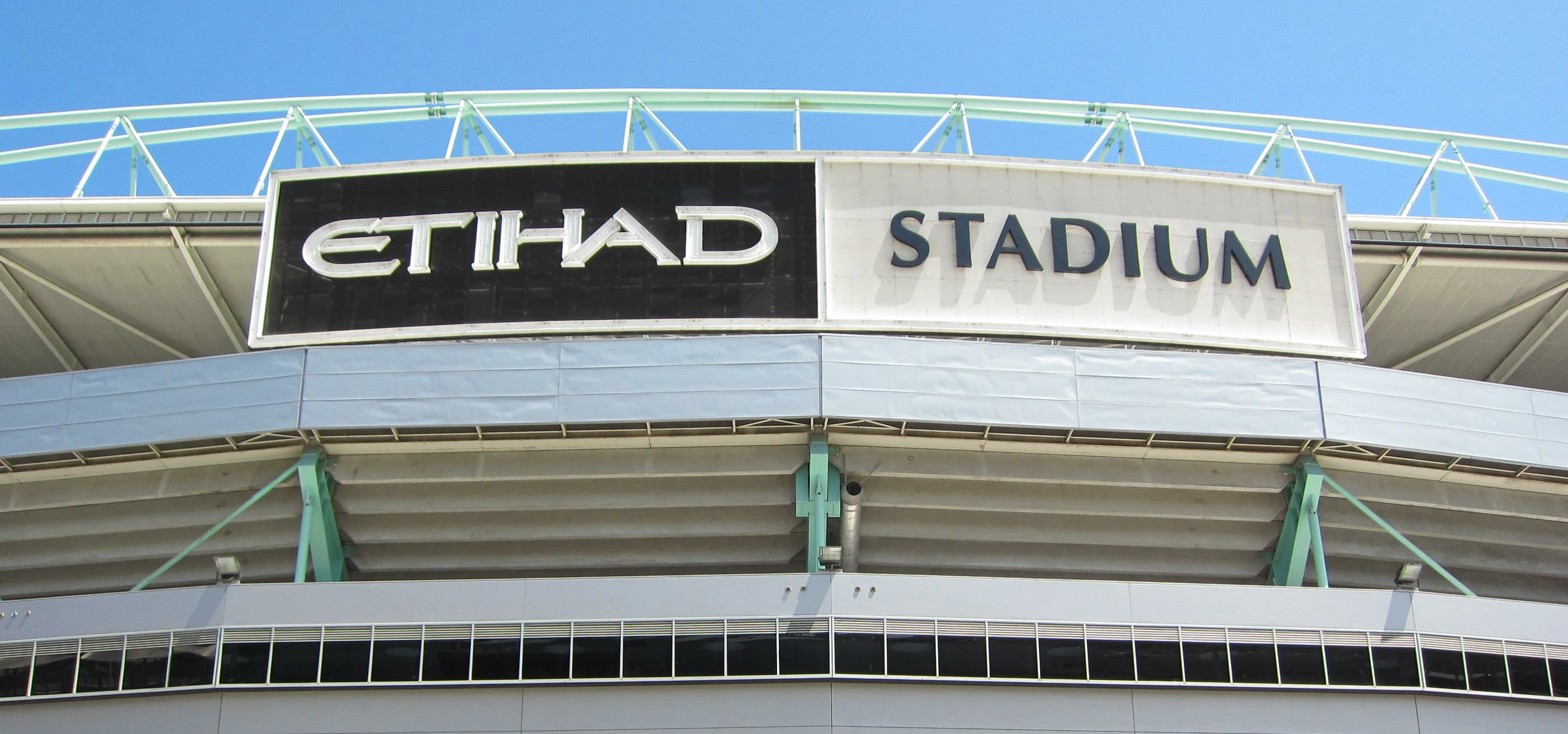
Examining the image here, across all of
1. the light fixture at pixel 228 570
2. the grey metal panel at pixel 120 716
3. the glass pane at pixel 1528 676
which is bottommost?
the grey metal panel at pixel 120 716

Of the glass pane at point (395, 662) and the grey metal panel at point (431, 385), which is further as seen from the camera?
the grey metal panel at point (431, 385)

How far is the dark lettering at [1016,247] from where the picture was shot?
28.7m

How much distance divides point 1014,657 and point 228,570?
548 inches

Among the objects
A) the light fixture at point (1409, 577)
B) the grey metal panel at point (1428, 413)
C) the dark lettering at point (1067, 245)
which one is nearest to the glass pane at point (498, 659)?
the dark lettering at point (1067, 245)

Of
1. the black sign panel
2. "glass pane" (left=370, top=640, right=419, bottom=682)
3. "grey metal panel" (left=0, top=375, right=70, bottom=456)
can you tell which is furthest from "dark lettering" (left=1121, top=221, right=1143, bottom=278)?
"grey metal panel" (left=0, top=375, right=70, bottom=456)

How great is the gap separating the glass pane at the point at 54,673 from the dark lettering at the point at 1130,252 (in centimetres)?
2142

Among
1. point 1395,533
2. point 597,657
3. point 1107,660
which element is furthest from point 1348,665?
point 597,657

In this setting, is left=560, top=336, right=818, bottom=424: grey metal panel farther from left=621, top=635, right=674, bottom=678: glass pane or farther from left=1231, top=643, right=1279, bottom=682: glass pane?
left=1231, top=643, right=1279, bottom=682: glass pane

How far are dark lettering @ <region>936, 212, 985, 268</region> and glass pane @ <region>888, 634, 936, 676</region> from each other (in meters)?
8.50

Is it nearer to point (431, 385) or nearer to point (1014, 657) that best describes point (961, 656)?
point (1014, 657)

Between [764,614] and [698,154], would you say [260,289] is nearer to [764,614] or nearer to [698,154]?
[698,154]

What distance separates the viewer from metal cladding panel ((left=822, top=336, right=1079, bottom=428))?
992 inches

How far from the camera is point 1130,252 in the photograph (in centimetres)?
2898

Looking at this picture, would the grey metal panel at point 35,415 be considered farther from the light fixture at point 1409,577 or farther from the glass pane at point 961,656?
the light fixture at point 1409,577
